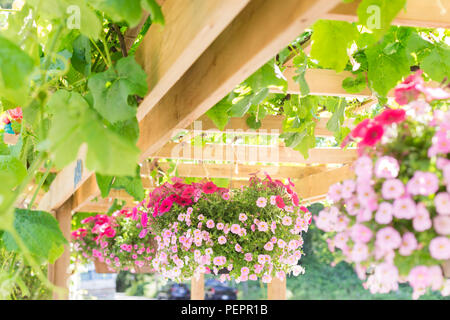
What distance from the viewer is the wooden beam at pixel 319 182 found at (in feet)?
11.2

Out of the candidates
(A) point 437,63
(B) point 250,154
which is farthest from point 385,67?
(B) point 250,154

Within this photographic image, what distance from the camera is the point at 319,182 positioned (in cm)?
369

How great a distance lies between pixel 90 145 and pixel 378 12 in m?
0.53

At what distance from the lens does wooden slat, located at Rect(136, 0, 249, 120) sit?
815 millimetres

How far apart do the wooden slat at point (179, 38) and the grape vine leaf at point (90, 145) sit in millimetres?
226

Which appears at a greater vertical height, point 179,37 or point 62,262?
point 179,37

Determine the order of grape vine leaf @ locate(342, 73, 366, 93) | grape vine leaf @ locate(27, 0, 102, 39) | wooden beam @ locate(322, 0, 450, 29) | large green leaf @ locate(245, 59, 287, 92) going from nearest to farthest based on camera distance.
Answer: grape vine leaf @ locate(27, 0, 102, 39) → wooden beam @ locate(322, 0, 450, 29) → large green leaf @ locate(245, 59, 287, 92) → grape vine leaf @ locate(342, 73, 366, 93)

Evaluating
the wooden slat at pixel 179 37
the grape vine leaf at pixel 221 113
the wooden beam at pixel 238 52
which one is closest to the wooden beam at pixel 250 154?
the grape vine leaf at pixel 221 113

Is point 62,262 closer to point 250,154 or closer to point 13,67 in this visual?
point 250,154

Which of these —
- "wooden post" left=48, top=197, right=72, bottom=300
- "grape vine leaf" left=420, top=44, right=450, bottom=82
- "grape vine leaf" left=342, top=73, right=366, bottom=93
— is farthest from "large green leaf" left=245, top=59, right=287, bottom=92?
"wooden post" left=48, top=197, right=72, bottom=300

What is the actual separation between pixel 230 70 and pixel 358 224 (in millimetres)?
383

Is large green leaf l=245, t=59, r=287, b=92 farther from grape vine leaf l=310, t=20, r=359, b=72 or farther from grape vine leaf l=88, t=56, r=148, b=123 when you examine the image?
grape vine leaf l=88, t=56, r=148, b=123

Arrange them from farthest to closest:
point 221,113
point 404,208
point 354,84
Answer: point 354,84
point 221,113
point 404,208

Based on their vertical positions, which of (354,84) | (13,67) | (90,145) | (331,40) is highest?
(354,84)
